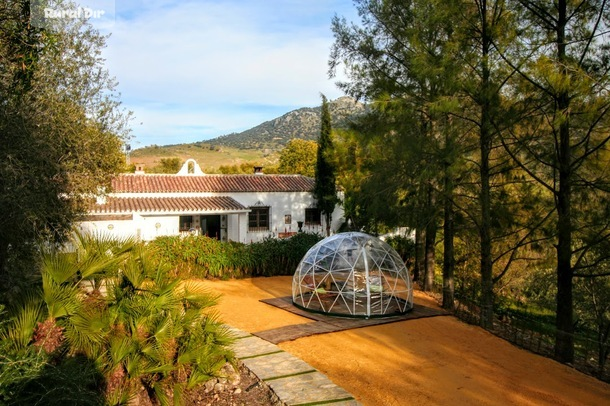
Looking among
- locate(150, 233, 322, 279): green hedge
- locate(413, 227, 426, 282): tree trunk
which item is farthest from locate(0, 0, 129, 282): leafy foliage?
locate(413, 227, 426, 282): tree trunk

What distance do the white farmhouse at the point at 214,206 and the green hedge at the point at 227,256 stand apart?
629 centimetres

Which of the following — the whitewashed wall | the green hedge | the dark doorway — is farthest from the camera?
the dark doorway

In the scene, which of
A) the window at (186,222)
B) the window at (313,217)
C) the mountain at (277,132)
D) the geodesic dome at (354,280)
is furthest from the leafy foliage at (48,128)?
the mountain at (277,132)

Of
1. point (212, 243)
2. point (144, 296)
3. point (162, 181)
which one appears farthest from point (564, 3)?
point (162, 181)

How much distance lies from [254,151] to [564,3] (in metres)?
84.1

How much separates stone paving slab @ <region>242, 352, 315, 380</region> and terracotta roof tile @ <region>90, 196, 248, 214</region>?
14437 millimetres

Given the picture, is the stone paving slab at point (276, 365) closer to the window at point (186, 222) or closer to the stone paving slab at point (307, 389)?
the stone paving slab at point (307, 389)

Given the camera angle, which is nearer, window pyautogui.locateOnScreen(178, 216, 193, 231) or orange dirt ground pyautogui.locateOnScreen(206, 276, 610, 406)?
orange dirt ground pyautogui.locateOnScreen(206, 276, 610, 406)

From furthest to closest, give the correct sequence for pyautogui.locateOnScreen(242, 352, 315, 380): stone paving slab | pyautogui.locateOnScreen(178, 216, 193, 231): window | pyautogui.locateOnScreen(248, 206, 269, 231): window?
pyautogui.locateOnScreen(248, 206, 269, 231): window < pyautogui.locateOnScreen(178, 216, 193, 231): window < pyautogui.locateOnScreen(242, 352, 315, 380): stone paving slab

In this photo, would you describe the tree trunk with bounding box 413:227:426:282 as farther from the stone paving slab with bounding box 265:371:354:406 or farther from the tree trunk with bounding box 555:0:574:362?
the stone paving slab with bounding box 265:371:354:406

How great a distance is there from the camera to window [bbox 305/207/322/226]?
28688 millimetres

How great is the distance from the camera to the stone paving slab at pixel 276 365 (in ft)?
23.4

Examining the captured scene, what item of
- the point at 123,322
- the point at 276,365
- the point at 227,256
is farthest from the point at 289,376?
the point at 227,256

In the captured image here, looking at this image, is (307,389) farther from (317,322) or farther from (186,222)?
(186,222)
